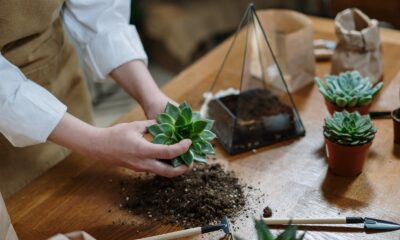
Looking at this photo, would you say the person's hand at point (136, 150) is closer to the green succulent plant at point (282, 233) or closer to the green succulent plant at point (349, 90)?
the green succulent plant at point (282, 233)

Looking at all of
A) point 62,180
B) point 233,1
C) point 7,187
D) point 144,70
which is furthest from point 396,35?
point 233,1

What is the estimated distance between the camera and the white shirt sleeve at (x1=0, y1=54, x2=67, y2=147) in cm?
102

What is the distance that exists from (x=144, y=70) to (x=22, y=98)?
338mm

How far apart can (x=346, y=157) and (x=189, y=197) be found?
357 mm

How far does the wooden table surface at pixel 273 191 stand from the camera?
3.39 feet

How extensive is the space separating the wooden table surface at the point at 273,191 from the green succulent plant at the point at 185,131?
152 mm

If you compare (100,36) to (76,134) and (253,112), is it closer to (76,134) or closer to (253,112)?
(76,134)

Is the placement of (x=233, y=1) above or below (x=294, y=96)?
below

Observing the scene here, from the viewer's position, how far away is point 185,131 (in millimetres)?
1066

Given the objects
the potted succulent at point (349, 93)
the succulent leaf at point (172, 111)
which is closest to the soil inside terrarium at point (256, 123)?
the potted succulent at point (349, 93)

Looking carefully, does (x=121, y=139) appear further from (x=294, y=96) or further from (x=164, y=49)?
(x=164, y=49)

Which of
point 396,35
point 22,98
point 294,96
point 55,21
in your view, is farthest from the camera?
point 396,35

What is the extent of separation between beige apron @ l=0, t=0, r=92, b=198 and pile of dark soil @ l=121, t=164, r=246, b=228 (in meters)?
0.29

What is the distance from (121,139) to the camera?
1.04 meters
